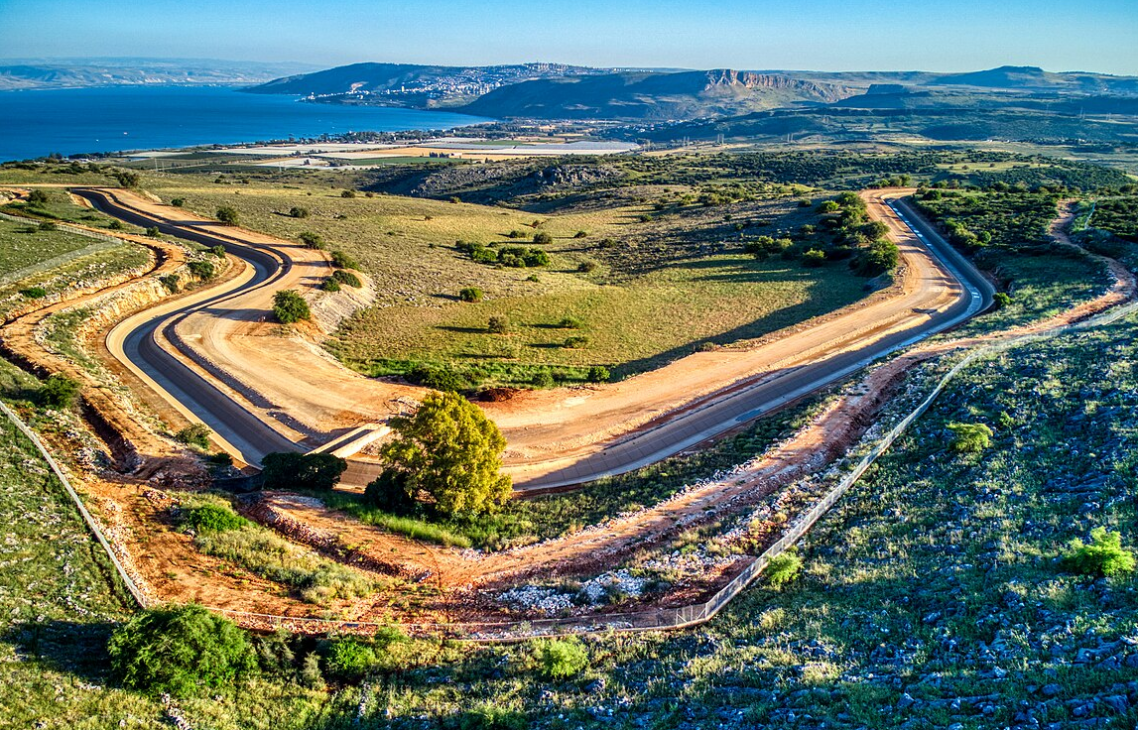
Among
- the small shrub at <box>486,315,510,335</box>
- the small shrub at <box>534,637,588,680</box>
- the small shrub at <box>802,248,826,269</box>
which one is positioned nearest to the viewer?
the small shrub at <box>534,637,588,680</box>

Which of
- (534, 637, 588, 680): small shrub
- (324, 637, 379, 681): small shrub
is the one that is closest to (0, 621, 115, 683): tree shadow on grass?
(324, 637, 379, 681): small shrub

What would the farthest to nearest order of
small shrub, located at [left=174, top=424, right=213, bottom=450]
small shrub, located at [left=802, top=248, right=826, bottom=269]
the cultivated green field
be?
small shrub, located at [left=802, top=248, right=826, bottom=269]
the cultivated green field
small shrub, located at [left=174, top=424, right=213, bottom=450]

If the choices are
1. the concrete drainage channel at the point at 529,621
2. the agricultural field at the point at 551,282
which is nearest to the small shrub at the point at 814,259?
the agricultural field at the point at 551,282

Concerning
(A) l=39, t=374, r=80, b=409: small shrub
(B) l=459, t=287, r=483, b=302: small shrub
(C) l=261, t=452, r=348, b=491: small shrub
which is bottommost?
(C) l=261, t=452, r=348, b=491: small shrub

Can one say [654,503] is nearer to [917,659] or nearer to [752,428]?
[752,428]

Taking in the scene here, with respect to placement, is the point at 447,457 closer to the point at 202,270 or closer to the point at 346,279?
the point at 346,279

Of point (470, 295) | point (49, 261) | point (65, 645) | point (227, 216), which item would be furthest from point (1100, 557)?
point (227, 216)

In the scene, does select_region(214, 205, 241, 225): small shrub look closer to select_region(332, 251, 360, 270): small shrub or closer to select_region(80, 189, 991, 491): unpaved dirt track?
select_region(332, 251, 360, 270): small shrub

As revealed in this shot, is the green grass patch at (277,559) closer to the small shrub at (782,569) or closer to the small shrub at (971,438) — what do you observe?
the small shrub at (782,569)
